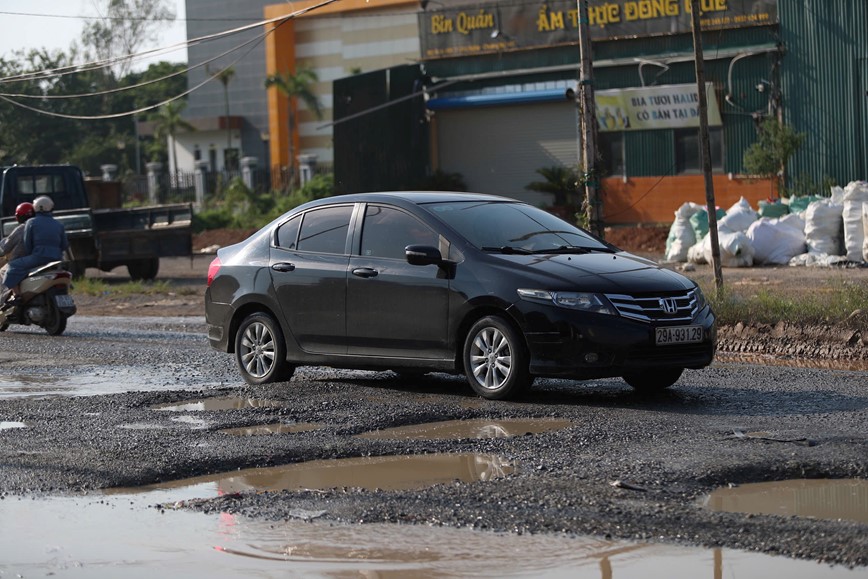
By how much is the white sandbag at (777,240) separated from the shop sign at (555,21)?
8224 millimetres

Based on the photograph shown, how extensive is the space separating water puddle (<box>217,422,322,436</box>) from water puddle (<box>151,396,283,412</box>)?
30.7 inches

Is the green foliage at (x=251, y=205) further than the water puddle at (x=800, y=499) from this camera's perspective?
Yes

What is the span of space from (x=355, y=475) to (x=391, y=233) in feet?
12.2

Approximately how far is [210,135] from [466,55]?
133 ft

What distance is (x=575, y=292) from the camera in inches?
383

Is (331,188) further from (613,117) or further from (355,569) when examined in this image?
(355,569)

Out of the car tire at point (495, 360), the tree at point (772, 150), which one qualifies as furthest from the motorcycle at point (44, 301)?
the tree at point (772, 150)

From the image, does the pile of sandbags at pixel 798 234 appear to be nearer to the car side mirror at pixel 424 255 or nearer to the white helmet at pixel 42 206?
the white helmet at pixel 42 206

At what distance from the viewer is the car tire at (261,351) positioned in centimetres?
1152

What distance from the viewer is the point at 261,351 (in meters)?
11.6

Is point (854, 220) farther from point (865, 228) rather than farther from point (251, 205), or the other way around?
point (251, 205)

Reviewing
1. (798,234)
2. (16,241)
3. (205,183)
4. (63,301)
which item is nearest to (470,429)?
(63,301)

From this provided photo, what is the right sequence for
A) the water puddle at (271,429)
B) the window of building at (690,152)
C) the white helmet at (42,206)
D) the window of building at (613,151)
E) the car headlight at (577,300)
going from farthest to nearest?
the window of building at (613,151) → the window of building at (690,152) → the white helmet at (42,206) → the car headlight at (577,300) → the water puddle at (271,429)

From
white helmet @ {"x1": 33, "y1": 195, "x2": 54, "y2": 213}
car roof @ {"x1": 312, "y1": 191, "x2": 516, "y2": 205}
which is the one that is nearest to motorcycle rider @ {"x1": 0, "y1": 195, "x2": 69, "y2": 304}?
white helmet @ {"x1": 33, "y1": 195, "x2": 54, "y2": 213}
